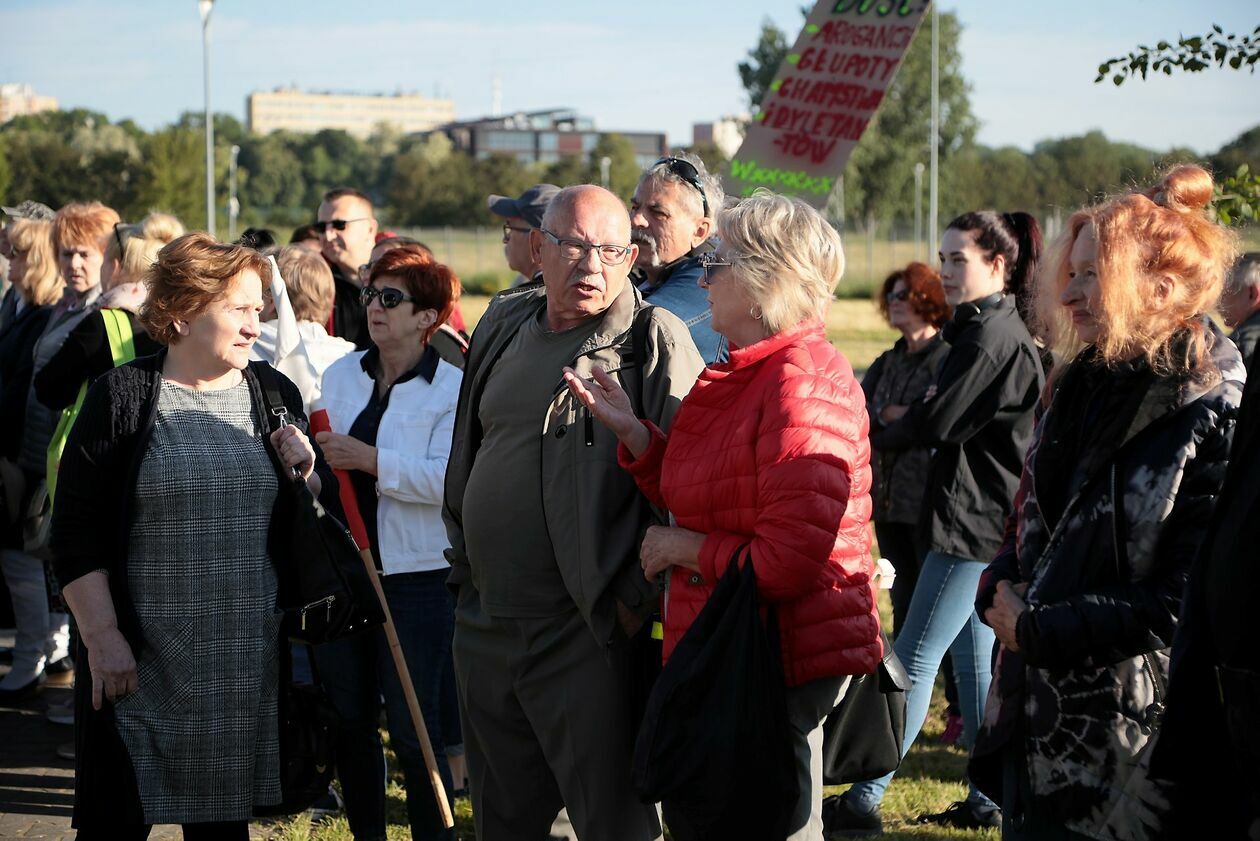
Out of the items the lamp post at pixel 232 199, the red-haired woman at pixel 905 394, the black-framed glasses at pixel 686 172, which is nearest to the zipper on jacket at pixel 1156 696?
the black-framed glasses at pixel 686 172

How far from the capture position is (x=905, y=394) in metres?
5.90

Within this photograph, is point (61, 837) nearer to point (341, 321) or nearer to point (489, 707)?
point (489, 707)

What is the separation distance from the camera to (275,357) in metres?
5.17

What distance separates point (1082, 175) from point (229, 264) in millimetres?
82744

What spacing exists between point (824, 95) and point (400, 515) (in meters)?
2.62

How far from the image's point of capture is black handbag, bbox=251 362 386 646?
3.63 metres

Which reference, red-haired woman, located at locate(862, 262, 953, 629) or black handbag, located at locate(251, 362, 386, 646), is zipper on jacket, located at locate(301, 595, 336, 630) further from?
red-haired woman, located at locate(862, 262, 953, 629)

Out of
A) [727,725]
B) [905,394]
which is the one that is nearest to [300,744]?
[727,725]

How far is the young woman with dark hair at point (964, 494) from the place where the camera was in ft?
15.5

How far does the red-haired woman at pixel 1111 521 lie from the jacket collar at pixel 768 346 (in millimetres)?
574

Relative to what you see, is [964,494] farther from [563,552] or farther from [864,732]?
[563,552]

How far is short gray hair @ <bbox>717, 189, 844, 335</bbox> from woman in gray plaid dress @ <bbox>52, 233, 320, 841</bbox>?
4.65 feet

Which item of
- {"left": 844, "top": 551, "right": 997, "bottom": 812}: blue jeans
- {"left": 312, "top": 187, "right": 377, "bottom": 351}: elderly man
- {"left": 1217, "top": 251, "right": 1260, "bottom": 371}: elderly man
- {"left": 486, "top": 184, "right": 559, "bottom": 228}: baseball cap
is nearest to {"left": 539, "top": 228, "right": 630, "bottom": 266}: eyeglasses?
{"left": 486, "top": 184, "right": 559, "bottom": 228}: baseball cap

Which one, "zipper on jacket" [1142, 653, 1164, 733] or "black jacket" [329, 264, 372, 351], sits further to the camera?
"black jacket" [329, 264, 372, 351]
